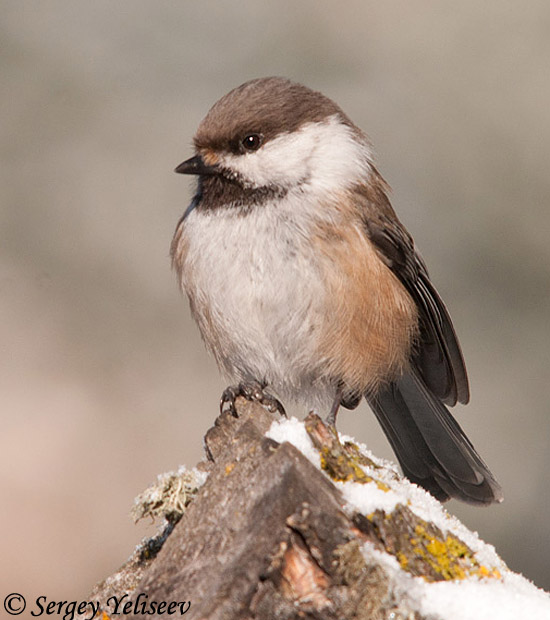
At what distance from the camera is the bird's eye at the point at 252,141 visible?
9.92 feet

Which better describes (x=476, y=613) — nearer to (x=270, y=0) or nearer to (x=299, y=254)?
(x=299, y=254)

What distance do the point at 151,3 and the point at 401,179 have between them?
201cm

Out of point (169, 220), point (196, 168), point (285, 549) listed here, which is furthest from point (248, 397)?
point (169, 220)

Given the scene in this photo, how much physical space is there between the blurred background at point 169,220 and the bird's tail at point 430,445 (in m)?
0.70

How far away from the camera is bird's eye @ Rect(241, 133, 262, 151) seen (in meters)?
3.02

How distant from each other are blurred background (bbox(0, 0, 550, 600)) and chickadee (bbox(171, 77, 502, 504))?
1068 millimetres

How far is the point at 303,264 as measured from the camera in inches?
115

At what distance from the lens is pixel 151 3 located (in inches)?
214

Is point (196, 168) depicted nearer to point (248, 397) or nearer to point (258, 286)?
point (258, 286)

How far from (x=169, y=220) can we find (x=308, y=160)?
6.17 feet

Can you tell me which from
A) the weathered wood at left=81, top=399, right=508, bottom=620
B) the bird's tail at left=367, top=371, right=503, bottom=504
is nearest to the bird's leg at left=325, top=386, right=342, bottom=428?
the bird's tail at left=367, top=371, right=503, bottom=504

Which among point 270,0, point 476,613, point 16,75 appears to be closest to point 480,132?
point 270,0

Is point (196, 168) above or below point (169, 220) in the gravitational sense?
below

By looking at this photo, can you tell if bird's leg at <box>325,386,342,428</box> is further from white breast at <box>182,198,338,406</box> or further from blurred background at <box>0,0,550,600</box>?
blurred background at <box>0,0,550,600</box>
